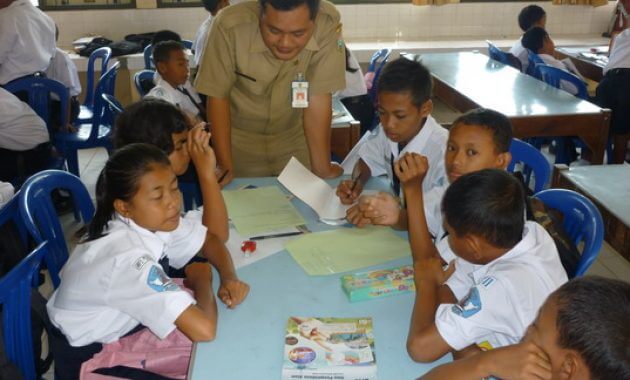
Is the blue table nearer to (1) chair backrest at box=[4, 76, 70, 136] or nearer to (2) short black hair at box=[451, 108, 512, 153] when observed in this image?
(2) short black hair at box=[451, 108, 512, 153]

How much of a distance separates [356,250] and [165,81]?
6.90 ft

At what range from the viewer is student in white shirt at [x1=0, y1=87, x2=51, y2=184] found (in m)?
2.99

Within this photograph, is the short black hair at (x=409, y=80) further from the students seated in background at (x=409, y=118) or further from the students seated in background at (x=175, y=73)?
the students seated in background at (x=175, y=73)

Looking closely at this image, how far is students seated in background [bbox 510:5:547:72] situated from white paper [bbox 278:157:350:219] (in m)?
3.21

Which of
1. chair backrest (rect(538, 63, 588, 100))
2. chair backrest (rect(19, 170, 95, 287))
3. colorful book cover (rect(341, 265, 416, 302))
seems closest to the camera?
colorful book cover (rect(341, 265, 416, 302))

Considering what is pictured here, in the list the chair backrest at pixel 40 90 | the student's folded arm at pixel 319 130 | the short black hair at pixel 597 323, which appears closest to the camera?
the short black hair at pixel 597 323

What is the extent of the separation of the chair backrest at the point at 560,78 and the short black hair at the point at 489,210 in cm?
291

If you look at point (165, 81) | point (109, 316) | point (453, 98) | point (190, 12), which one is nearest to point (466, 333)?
point (109, 316)

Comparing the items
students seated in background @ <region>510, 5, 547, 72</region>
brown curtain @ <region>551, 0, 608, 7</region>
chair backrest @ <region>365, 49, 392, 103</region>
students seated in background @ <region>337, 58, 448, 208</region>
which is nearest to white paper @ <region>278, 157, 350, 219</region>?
students seated in background @ <region>337, 58, 448, 208</region>

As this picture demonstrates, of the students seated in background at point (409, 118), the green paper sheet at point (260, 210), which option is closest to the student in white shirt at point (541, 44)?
the students seated in background at point (409, 118)

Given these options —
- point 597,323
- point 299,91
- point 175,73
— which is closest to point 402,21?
point 175,73

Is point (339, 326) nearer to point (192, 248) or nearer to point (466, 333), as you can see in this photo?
point (466, 333)

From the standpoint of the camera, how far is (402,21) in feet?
18.7

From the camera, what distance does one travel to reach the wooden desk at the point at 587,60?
4575 millimetres
